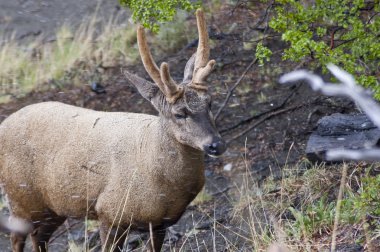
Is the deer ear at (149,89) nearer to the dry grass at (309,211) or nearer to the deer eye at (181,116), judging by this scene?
→ the deer eye at (181,116)

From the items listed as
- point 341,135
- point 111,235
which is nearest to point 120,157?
point 111,235

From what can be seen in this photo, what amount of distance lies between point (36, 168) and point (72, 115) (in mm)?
541

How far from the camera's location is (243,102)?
1040 cm

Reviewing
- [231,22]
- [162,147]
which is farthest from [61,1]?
[162,147]

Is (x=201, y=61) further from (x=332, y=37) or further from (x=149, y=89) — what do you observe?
(x=332, y=37)

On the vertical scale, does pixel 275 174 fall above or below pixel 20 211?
below

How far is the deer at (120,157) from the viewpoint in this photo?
6.07m

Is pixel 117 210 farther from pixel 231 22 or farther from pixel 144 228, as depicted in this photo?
pixel 231 22

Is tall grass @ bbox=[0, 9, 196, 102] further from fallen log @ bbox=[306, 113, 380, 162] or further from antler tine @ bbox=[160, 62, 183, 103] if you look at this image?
antler tine @ bbox=[160, 62, 183, 103]

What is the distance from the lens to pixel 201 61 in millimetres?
6398

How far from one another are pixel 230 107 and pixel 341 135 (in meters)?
2.93

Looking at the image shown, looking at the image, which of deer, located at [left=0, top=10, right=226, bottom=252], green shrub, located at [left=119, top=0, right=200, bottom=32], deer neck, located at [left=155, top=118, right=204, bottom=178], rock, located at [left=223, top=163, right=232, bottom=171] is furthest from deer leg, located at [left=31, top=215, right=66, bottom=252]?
rock, located at [left=223, top=163, right=232, bottom=171]

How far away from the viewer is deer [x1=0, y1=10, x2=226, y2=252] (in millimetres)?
6074

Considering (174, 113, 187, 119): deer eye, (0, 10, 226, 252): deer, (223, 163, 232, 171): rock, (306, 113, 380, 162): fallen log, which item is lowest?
(223, 163, 232, 171): rock
